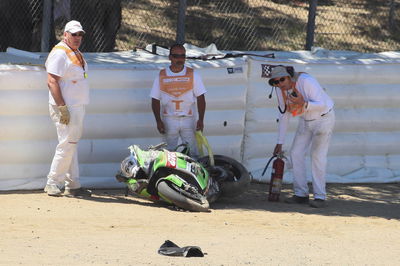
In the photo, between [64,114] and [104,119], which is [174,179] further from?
[104,119]

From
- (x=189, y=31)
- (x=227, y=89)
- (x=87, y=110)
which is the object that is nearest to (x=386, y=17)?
(x=189, y=31)

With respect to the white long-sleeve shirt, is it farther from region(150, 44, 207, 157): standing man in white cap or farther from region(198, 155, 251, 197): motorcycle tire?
region(150, 44, 207, 157): standing man in white cap

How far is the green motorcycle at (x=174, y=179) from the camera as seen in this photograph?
1038cm

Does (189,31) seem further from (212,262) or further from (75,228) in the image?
(212,262)

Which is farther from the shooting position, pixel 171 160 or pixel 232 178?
pixel 232 178

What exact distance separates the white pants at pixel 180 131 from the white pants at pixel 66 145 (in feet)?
3.64

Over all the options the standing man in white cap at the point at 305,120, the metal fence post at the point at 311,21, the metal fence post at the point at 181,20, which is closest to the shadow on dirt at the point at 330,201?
the standing man in white cap at the point at 305,120

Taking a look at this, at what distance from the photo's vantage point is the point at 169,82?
36.6 ft

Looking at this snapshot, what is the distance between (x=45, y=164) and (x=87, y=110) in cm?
81

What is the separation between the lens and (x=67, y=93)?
10492mm

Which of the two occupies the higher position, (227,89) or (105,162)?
(227,89)

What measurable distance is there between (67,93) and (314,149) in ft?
9.52

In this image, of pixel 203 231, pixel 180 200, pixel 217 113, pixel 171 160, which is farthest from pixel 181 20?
pixel 203 231

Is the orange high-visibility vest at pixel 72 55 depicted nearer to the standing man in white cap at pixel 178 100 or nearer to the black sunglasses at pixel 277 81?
the standing man in white cap at pixel 178 100
